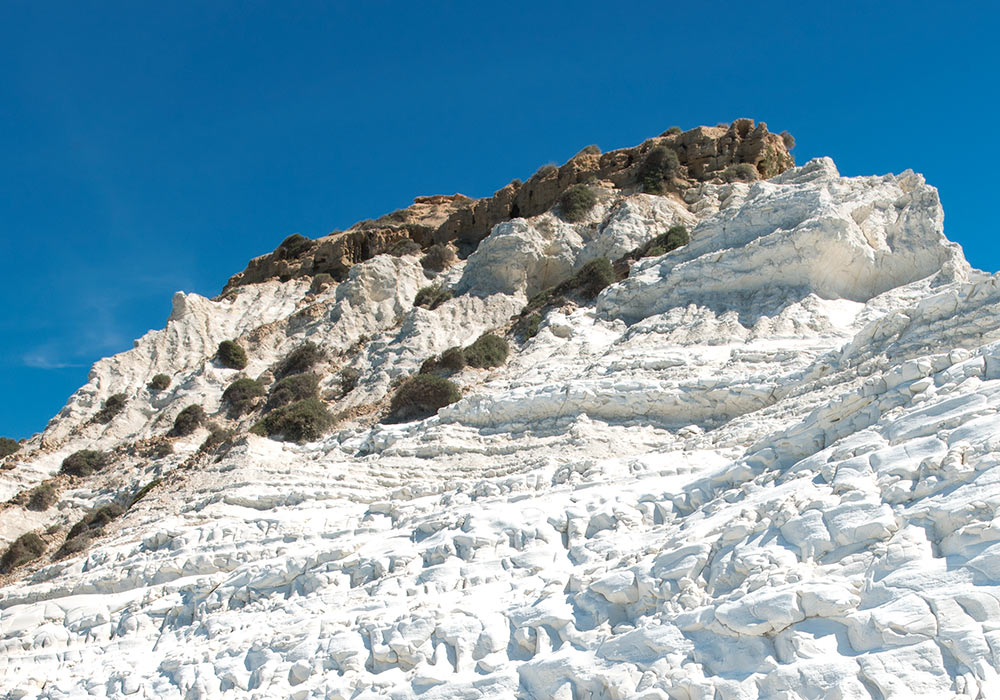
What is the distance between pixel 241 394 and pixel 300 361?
7.48ft

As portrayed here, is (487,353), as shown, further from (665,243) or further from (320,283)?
(320,283)

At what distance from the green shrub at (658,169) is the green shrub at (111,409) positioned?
20383mm

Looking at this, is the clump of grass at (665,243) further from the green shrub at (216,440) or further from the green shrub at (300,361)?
the green shrub at (216,440)

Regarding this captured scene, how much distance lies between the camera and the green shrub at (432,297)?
30109mm

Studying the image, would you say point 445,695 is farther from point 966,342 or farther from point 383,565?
point 966,342

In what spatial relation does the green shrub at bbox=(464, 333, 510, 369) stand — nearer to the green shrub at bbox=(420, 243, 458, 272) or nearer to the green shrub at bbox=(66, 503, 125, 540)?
the green shrub at bbox=(66, 503, 125, 540)

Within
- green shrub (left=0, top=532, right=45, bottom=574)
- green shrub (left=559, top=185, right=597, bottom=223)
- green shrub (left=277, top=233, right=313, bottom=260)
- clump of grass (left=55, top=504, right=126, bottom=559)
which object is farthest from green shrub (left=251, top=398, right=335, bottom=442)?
green shrub (left=277, top=233, right=313, bottom=260)

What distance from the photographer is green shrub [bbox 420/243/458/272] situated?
36.3m

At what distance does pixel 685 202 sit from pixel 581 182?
4.98 metres

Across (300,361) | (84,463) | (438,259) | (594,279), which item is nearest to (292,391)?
(300,361)

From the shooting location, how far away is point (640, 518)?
404 inches

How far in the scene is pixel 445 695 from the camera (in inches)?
314

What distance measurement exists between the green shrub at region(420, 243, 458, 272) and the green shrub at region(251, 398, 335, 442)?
15802 mm

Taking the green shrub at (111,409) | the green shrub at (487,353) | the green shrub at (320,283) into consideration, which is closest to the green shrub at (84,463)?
the green shrub at (111,409)
